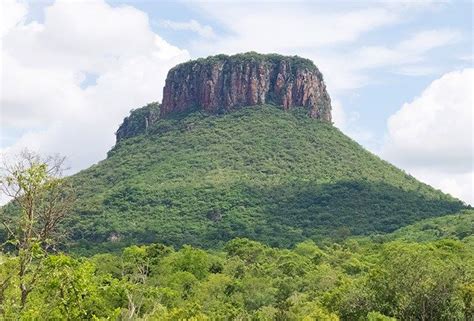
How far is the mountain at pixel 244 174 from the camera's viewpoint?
109125mm

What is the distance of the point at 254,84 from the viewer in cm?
15138

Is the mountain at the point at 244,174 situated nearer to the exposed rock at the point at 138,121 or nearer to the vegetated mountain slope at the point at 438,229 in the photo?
the exposed rock at the point at 138,121

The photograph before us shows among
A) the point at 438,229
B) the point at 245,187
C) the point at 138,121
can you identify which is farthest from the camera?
the point at 138,121

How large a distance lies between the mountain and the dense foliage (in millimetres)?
25879

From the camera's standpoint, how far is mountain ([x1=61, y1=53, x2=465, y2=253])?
10912 cm

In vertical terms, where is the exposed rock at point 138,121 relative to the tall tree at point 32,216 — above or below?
above

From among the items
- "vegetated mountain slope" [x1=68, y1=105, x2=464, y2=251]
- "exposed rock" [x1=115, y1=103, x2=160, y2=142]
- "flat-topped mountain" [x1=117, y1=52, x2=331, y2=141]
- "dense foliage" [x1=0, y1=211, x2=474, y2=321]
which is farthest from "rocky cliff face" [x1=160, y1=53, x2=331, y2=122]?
"dense foliage" [x1=0, y1=211, x2=474, y2=321]

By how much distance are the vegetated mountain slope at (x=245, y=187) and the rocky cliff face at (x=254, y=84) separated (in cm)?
318

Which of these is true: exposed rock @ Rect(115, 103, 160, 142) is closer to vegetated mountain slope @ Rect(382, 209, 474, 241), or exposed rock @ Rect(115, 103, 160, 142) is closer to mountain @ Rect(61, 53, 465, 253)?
mountain @ Rect(61, 53, 465, 253)

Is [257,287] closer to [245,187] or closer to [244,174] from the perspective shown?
[245,187]

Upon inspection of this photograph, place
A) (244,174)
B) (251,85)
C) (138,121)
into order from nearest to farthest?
1. (244,174)
2. (251,85)
3. (138,121)

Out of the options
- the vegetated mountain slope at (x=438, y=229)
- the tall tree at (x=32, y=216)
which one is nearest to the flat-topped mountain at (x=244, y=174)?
the vegetated mountain slope at (x=438, y=229)

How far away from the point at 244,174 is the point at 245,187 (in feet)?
23.9

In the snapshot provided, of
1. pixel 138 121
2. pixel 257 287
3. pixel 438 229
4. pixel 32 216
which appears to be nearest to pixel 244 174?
pixel 438 229
